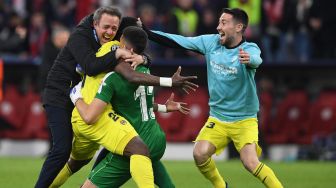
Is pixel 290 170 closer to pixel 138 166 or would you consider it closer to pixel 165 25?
pixel 165 25

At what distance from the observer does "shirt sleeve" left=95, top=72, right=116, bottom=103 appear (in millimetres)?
9164

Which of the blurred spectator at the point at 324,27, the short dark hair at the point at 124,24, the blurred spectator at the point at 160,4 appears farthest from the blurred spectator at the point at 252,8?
the short dark hair at the point at 124,24

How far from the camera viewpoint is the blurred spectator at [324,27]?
19406mm

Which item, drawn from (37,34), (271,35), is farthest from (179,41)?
(37,34)

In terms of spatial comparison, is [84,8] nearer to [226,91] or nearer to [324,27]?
[324,27]

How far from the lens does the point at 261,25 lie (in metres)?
19.4

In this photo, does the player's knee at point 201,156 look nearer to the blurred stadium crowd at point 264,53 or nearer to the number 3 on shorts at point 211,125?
the number 3 on shorts at point 211,125

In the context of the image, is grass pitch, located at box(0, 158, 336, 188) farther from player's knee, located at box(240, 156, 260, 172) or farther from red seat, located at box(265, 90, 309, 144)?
player's knee, located at box(240, 156, 260, 172)

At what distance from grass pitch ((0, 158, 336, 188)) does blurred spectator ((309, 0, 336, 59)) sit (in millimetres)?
2822

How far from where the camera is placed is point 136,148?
29.6 ft

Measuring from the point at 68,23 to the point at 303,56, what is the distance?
5.06m

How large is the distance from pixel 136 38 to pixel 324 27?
1077 centimetres

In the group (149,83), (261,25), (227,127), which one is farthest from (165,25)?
(149,83)

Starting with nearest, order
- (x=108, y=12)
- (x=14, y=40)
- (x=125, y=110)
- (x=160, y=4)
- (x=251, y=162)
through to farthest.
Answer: (x=125, y=110) → (x=108, y=12) → (x=251, y=162) → (x=14, y=40) → (x=160, y=4)
